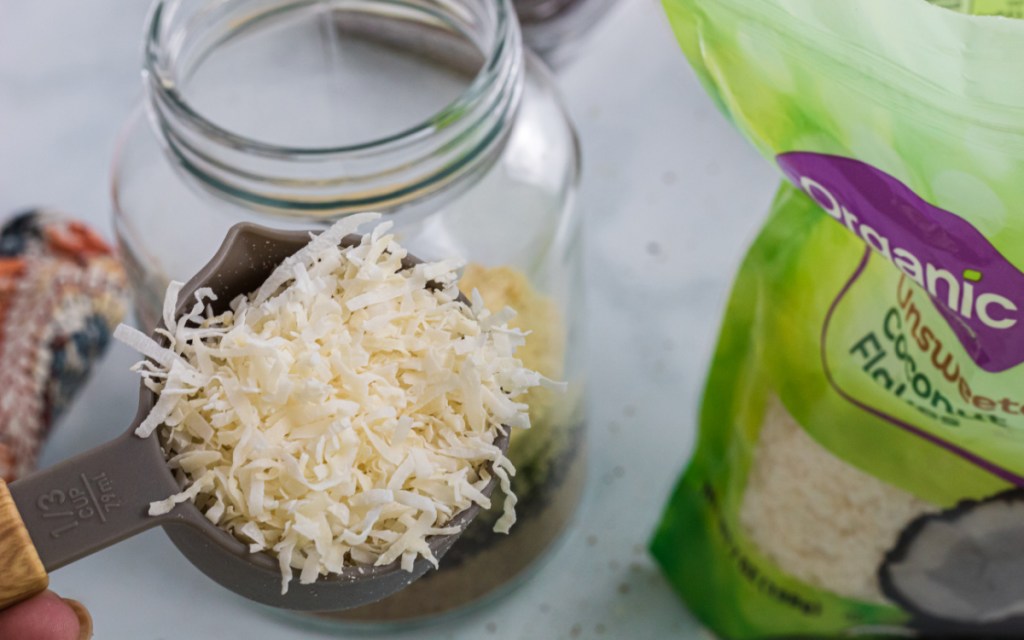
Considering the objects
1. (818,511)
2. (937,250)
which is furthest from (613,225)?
(937,250)

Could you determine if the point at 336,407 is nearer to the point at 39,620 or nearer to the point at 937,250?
the point at 39,620

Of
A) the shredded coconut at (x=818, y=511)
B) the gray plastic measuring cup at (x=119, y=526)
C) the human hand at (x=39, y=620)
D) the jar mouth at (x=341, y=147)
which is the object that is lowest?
the shredded coconut at (x=818, y=511)

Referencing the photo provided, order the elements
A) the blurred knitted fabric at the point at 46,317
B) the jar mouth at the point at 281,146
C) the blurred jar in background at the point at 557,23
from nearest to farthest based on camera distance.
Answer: the jar mouth at the point at 281,146 → the blurred knitted fabric at the point at 46,317 → the blurred jar in background at the point at 557,23

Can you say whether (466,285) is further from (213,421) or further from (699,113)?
(699,113)

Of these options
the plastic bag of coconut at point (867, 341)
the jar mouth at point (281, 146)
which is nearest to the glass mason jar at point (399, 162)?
the jar mouth at point (281, 146)

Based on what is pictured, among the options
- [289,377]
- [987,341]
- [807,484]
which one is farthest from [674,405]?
[289,377]

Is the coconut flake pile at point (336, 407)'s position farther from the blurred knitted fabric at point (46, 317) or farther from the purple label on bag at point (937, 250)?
the blurred knitted fabric at point (46, 317)

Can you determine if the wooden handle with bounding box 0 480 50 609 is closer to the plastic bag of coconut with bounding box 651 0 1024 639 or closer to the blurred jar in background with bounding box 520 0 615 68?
the plastic bag of coconut with bounding box 651 0 1024 639

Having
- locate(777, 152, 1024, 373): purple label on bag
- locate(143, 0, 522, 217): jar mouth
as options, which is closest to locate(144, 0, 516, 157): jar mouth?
locate(143, 0, 522, 217): jar mouth
